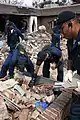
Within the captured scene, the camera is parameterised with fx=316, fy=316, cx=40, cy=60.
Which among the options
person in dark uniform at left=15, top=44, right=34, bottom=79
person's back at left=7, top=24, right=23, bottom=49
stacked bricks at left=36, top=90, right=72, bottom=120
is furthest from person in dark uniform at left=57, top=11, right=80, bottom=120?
person's back at left=7, top=24, right=23, bottom=49

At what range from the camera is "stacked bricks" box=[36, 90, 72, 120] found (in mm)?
4108

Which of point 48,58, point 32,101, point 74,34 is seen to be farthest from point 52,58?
point 74,34

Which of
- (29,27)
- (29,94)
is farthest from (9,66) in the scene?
(29,27)

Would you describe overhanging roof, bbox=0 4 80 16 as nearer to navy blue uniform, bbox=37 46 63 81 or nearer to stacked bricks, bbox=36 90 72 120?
navy blue uniform, bbox=37 46 63 81

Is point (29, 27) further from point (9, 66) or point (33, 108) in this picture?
point (33, 108)

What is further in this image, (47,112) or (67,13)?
(47,112)

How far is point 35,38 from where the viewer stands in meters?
20.1

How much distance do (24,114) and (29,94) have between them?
95cm

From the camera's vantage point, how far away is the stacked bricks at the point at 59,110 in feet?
13.5

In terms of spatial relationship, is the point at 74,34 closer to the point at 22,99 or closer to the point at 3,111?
the point at 3,111

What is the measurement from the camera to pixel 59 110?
4.16 meters

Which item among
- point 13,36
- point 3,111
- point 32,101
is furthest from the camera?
point 13,36

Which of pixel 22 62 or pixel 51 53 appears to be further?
pixel 22 62

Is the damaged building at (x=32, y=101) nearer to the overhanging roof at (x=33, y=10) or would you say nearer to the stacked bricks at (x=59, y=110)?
the stacked bricks at (x=59, y=110)
